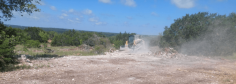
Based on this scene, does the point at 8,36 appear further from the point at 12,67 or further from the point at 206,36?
the point at 206,36

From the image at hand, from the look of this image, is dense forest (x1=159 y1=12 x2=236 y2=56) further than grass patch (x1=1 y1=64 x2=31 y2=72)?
Yes

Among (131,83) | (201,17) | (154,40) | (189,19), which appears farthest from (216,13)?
(131,83)

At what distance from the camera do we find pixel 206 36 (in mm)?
16234

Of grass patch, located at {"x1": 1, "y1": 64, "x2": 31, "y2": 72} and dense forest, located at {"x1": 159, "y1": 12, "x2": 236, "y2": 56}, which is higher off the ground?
dense forest, located at {"x1": 159, "y1": 12, "x2": 236, "y2": 56}

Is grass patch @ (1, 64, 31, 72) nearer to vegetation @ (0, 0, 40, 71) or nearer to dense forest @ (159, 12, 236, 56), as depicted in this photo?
vegetation @ (0, 0, 40, 71)

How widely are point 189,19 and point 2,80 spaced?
1746cm

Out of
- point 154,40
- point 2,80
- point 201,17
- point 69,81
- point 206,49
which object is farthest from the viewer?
point 154,40

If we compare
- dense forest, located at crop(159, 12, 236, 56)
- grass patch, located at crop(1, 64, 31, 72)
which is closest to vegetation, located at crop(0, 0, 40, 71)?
grass patch, located at crop(1, 64, 31, 72)

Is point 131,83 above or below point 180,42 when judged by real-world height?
below

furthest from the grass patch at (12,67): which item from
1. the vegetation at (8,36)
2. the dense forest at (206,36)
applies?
the dense forest at (206,36)

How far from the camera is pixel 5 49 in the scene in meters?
7.07

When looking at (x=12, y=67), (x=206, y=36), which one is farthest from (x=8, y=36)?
(x=206, y=36)

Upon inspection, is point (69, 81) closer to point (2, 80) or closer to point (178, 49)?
point (2, 80)

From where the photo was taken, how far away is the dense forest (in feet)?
52.4
